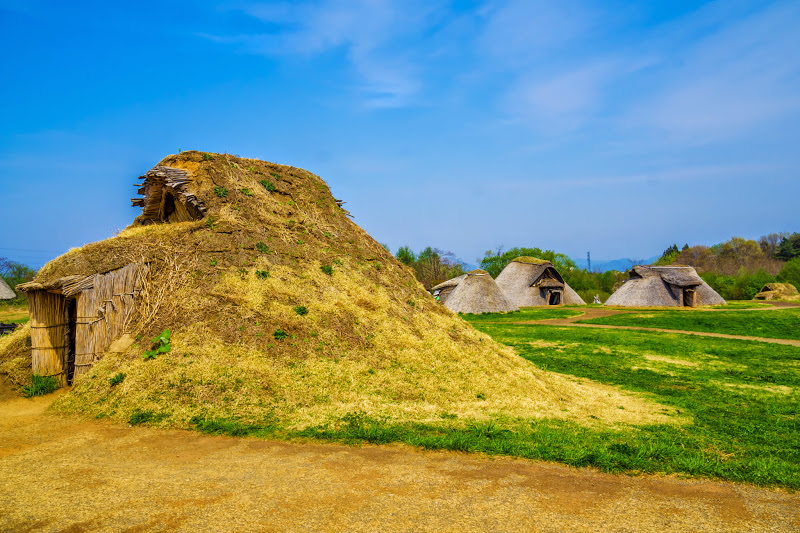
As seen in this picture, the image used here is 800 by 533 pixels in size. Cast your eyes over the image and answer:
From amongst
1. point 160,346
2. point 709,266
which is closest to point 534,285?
point 160,346

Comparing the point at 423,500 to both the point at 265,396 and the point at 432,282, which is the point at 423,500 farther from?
the point at 432,282

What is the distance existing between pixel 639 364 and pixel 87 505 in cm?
1588

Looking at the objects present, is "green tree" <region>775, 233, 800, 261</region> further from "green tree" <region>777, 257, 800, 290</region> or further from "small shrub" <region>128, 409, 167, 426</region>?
"small shrub" <region>128, 409, 167, 426</region>

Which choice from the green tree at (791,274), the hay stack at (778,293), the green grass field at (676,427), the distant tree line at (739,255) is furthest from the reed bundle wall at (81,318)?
the distant tree line at (739,255)

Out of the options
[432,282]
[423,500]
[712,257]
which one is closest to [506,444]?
[423,500]

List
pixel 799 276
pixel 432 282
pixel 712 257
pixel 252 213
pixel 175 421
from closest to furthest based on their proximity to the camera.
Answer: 1. pixel 175 421
2. pixel 252 213
3. pixel 799 276
4. pixel 432 282
5. pixel 712 257

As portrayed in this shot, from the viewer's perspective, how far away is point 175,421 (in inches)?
313

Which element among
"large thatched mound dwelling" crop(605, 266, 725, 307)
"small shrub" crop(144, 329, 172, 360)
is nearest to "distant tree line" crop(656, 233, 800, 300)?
"large thatched mound dwelling" crop(605, 266, 725, 307)

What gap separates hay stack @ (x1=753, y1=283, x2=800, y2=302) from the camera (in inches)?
1849

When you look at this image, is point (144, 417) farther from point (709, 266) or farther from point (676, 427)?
point (709, 266)

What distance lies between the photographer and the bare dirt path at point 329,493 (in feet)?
15.5

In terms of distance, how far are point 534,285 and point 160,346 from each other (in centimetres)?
3928

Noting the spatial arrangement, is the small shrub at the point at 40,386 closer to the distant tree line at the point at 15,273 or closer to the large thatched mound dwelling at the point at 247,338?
the large thatched mound dwelling at the point at 247,338

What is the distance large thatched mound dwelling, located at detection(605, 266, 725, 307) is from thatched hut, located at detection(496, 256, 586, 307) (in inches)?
184
